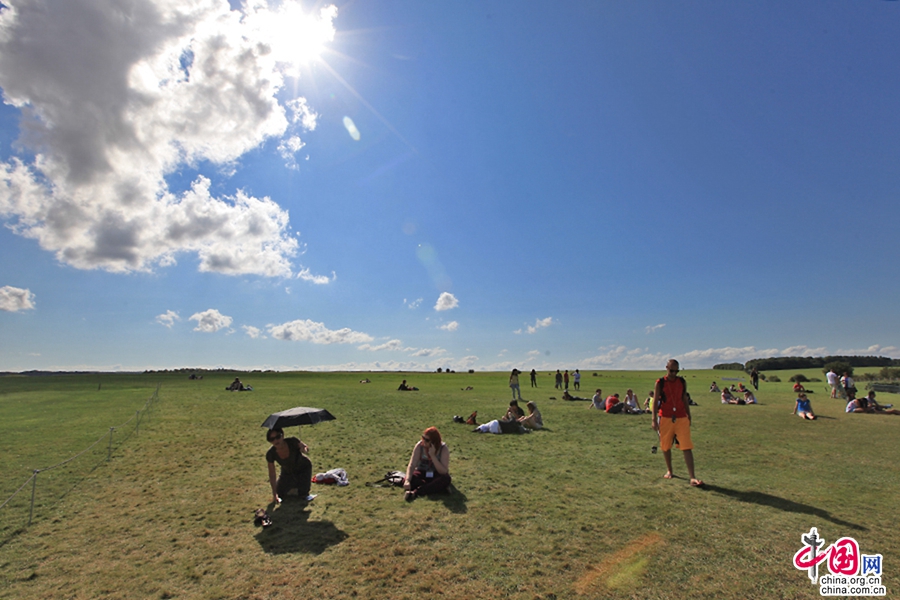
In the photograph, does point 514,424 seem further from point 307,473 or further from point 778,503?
point 307,473

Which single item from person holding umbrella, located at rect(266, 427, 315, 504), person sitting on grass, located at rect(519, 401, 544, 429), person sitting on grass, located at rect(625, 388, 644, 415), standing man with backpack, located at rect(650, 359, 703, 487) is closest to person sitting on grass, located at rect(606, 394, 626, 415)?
person sitting on grass, located at rect(625, 388, 644, 415)

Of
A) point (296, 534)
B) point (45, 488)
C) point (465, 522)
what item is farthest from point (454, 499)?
point (45, 488)

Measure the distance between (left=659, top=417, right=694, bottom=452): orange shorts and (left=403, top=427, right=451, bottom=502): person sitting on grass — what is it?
484 centimetres

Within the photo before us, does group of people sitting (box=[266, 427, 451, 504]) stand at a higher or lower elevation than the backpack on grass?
higher

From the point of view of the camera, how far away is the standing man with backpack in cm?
866

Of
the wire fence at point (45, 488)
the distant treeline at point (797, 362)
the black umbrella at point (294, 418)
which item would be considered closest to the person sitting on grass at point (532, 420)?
the black umbrella at point (294, 418)

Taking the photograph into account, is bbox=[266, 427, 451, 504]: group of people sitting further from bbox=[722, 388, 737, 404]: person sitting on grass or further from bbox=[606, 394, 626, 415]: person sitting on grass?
A: bbox=[722, 388, 737, 404]: person sitting on grass

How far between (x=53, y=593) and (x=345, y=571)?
363cm

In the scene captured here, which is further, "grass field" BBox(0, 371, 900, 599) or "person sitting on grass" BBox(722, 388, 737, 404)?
"person sitting on grass" BBox(722, 388, 737, 404)

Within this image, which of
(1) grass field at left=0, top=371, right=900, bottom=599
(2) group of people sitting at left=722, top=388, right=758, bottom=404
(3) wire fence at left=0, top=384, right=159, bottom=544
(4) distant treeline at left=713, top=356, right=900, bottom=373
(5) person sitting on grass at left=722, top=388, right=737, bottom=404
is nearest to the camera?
(1) grass field at left=0, top=371, right=900, bottom=599

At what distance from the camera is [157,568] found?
18.7 feet

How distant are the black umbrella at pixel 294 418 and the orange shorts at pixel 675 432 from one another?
7.80 meters

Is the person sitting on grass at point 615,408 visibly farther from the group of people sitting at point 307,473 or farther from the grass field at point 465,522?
the group of people sitting at point 307,473

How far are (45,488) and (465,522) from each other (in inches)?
402
